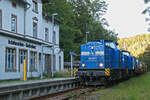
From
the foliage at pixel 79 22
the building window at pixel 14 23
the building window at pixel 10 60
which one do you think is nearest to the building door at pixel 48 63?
the building window at pixel 14 23

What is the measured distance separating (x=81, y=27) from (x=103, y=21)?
8347 millimetres

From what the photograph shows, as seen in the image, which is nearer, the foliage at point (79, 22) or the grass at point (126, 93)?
the grass at point (126, 93)

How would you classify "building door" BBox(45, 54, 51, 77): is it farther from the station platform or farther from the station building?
the station platform

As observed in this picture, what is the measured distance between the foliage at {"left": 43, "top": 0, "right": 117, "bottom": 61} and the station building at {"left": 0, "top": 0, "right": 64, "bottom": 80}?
972 cm

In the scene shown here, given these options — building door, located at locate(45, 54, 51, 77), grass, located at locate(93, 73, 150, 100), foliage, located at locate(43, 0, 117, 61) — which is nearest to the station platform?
grass, located at locate(93, 73, 150, 100)

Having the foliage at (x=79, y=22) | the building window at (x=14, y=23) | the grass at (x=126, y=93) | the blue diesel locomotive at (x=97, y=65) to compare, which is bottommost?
the grass at (x=126, y=93)

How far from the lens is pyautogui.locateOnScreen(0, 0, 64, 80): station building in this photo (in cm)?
1953

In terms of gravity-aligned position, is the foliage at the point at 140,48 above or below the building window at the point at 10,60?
above

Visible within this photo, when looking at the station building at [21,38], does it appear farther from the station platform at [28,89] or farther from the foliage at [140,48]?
the foliage at [140,48]

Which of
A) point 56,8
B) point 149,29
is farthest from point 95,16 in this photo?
point 149,29

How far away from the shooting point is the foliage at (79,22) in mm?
38281

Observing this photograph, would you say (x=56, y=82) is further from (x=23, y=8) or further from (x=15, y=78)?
(x=23, y=8)

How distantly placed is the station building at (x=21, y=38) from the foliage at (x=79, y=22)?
31.9ft

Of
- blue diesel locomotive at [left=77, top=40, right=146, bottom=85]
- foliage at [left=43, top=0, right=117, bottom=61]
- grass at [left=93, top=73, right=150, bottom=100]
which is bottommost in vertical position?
grass at [left=93, top=73, right=150, bottom=100]
